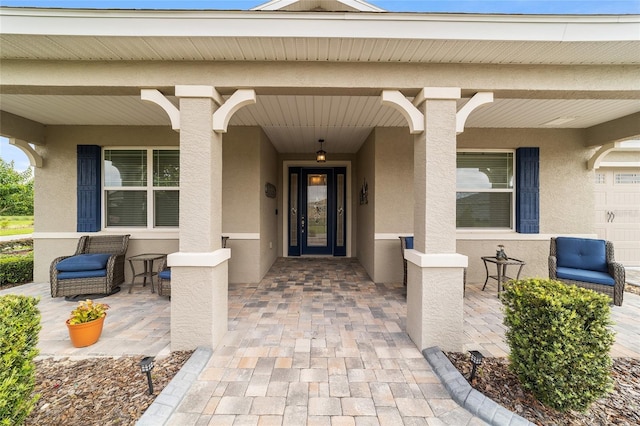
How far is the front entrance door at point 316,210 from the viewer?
682 centimetres

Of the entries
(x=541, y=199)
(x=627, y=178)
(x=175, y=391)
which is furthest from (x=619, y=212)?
(x=175, y=391)

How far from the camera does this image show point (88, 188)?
443cm

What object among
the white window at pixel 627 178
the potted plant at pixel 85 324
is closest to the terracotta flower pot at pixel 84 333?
the potted plant at pixel 85 324

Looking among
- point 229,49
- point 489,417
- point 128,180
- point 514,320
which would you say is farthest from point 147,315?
point 514,320

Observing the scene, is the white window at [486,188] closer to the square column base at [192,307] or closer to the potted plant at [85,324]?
the square column base at [192,307]

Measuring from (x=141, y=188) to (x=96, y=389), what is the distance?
3.58m

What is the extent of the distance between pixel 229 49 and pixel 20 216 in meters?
13.6

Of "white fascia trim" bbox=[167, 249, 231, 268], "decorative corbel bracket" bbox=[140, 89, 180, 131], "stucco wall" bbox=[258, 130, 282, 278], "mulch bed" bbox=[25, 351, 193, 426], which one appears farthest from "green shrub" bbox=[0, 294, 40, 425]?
"stucco wall" bbox=[258, 130, 282, 278]

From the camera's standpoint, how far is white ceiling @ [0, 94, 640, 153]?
3.38m

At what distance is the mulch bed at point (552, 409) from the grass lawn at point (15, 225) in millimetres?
14437

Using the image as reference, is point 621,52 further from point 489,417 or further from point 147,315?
point 147,315

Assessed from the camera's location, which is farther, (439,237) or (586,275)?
(586,275)

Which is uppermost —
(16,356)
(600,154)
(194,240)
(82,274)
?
(600,154)

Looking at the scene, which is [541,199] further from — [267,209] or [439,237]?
[267,209]
